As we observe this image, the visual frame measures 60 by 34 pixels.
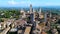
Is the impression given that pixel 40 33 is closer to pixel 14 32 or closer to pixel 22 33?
pixel 22 33

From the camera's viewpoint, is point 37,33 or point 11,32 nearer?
point 37,33

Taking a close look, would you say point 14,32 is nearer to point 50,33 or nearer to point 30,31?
point 30,31

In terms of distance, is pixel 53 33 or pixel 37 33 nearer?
pixel 37 33

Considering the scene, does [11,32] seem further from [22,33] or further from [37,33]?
[37,33]

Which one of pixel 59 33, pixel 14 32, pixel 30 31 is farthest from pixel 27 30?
pixel 59 33

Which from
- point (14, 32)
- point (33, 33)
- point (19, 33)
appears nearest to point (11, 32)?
point (14, 32)

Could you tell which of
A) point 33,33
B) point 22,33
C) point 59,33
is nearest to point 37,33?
point 33,33

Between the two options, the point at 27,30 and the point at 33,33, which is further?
the point at 27,30
